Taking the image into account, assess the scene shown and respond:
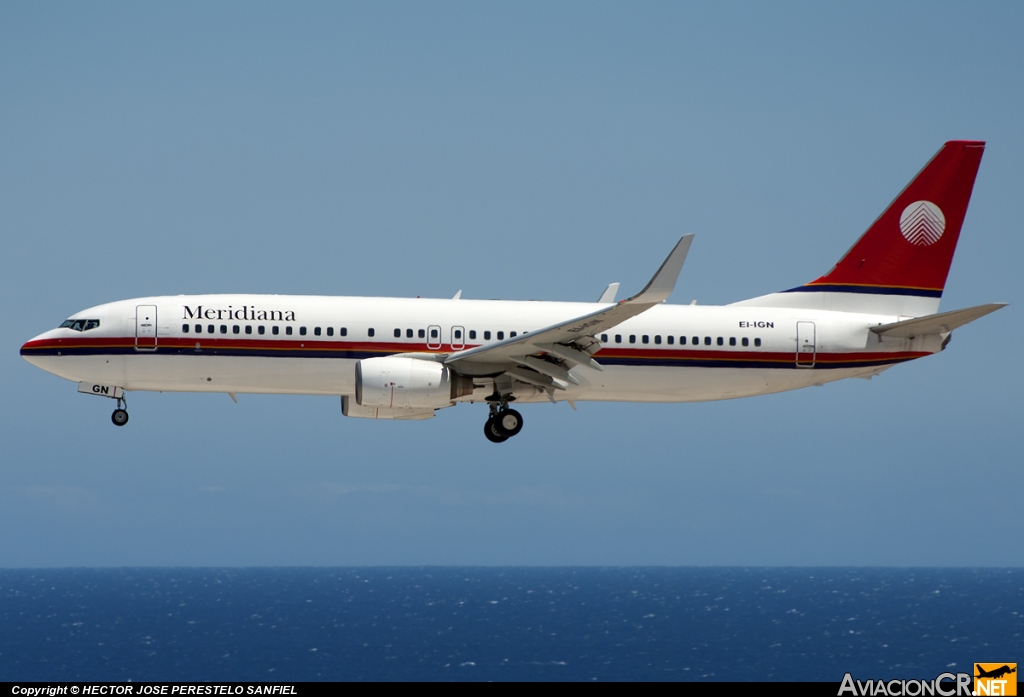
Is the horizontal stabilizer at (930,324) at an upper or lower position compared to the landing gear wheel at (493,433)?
upper

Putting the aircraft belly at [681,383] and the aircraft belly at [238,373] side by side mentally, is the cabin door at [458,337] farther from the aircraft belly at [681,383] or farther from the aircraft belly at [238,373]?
the aircraft belly at [238,373]

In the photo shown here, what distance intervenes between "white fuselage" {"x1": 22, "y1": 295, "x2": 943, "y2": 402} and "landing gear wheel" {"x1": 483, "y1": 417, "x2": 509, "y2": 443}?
0.84m

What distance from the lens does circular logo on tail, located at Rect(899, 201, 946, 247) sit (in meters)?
40.1

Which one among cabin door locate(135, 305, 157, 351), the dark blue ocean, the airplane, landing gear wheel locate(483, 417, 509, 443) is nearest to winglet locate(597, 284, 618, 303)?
the airplane

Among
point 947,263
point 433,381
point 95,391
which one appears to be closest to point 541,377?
point 433,381

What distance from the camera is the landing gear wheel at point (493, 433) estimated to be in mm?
34625

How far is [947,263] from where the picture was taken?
40.3 meters

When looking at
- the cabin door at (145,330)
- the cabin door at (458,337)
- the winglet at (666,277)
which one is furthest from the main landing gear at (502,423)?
the cabin door at (145,330)

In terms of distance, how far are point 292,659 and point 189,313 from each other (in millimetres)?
97390

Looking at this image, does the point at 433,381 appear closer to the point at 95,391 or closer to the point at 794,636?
the point at 95,391

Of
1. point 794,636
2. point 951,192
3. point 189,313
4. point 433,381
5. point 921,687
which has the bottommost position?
point 794,636

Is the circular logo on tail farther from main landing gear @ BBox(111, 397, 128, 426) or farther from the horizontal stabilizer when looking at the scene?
main landing gear @ BBox(111, 397, 128, 426)

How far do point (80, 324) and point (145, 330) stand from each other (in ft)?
6.79

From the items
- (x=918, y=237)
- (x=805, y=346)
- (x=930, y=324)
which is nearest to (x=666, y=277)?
(x=805, y=346)
